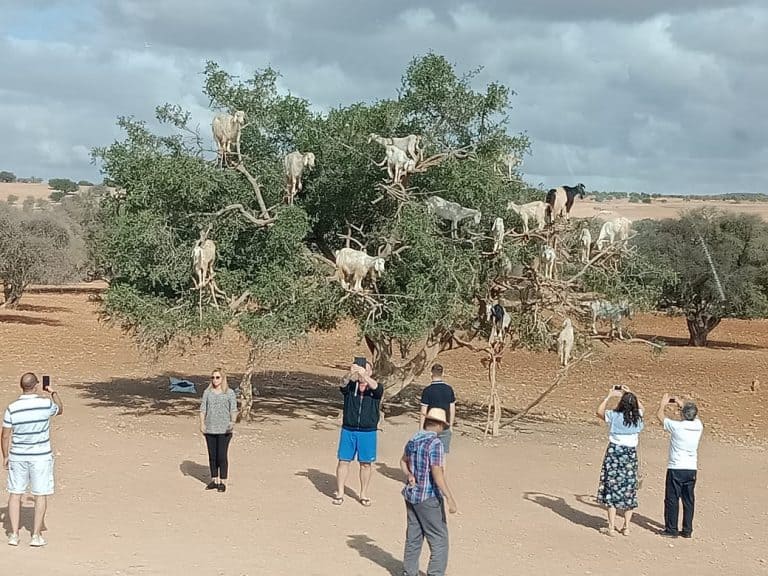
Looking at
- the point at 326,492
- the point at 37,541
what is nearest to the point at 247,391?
the point at 326,492

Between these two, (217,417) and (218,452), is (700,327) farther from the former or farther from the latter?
(217,417)

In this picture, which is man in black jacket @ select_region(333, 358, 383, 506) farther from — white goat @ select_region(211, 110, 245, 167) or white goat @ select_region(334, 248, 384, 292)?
white goat @ select_region(211, 110, 245, 167)

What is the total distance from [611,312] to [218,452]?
→ 856cm

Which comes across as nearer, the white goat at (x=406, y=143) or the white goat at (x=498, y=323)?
the white goat at (x=406, y=143)

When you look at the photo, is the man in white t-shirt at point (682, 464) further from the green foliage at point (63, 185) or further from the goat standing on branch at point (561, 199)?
the green foliage at point (63, 185)

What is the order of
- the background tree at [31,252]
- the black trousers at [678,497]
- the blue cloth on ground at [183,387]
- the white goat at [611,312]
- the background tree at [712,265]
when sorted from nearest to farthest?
the black trousers at [678,497] < the white goat at [611,312] < the blue cloth on ground at [183,387] < the background tree at [712,265] < the background tree at [31,252]

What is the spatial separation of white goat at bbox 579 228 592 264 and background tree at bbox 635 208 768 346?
21153 mm

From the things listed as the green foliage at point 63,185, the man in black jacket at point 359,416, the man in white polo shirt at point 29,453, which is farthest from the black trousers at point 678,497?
the green foliage at point 63,185

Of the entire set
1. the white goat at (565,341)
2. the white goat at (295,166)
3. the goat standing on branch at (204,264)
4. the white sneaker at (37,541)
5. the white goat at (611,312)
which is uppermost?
the white goat at (295,166)

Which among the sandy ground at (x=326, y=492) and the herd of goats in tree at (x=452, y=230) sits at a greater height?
the herd of goats in tree at (x=452, y=230)

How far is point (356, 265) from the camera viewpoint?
15.2m

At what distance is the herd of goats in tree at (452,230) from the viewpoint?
1544 cm

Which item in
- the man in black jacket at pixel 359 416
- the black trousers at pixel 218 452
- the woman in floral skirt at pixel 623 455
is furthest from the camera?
the black trousers at pixel 218 452

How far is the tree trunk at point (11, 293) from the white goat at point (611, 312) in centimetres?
3235
